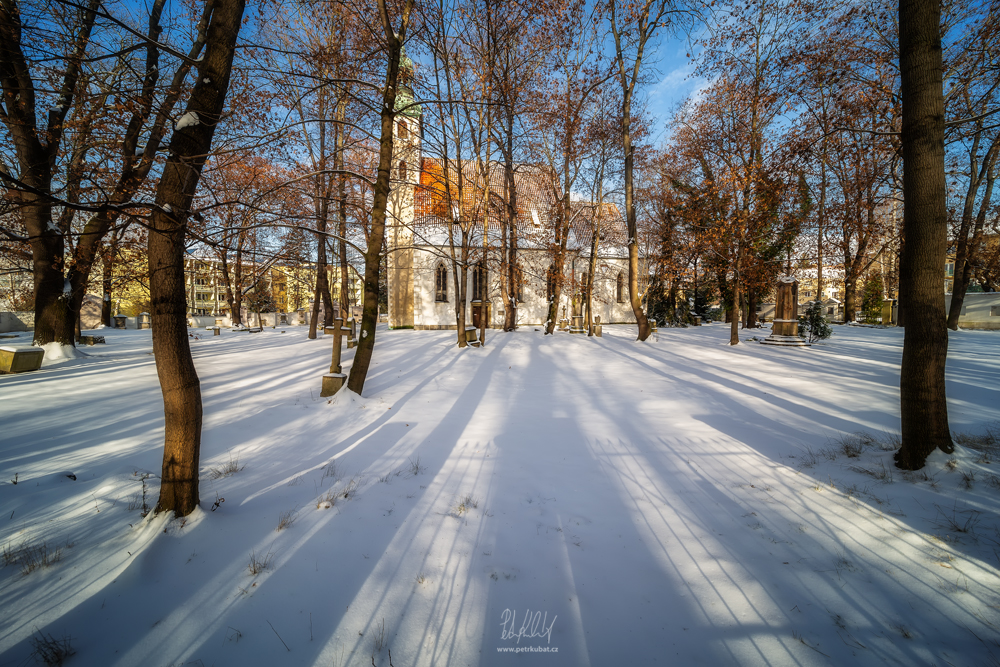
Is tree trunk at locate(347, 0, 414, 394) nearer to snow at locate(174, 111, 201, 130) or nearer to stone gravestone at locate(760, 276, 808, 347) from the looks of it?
snow at locate(174, 111, 201, 130)

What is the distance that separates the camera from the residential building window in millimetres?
26453

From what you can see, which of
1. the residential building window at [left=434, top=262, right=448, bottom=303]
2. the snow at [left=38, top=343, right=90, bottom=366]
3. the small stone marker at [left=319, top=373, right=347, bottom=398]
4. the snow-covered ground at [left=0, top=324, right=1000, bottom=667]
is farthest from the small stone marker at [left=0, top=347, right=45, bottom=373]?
the residential building window at [left=434, top=262, right=448, bottom=303]

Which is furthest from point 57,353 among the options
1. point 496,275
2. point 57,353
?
point 496,275

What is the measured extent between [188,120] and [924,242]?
618cm

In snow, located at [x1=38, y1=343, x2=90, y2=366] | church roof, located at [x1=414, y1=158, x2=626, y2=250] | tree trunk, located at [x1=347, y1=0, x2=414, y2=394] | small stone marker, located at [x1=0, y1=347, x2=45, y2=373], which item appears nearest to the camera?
tree trunk, located at [x1=347, y1=0, x2=414, y2=394]

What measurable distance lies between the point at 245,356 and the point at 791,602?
43.4 ft

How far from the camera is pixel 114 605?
2.15 metres

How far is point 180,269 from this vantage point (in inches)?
109

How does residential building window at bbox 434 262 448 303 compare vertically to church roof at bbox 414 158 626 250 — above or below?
below

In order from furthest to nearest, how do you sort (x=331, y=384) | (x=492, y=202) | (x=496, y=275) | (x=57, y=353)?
1. (x=496, y=275)
2. (x=492, y=202)
3. (x=57, y=353)
4. (x=331, y=384)

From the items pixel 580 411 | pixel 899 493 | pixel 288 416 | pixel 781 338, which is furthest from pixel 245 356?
pixel 781 338

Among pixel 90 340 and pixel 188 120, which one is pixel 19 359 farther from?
pixel 188 120

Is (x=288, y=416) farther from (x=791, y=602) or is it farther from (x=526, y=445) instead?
(x=791, y=602)

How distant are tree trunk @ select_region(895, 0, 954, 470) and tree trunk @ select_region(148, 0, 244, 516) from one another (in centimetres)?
587
